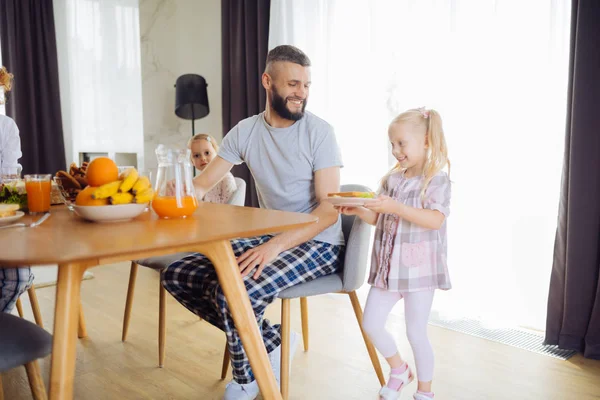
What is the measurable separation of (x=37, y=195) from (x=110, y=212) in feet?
1.19

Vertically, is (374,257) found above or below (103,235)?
below

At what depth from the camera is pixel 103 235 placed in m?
1.12

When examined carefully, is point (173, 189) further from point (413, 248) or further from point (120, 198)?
point (413, 248)

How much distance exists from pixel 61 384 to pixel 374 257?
103cm

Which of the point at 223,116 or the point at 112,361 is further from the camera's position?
the point at 223,116

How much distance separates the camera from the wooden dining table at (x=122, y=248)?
977 millimetres

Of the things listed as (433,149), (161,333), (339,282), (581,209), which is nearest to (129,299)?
(161,333)

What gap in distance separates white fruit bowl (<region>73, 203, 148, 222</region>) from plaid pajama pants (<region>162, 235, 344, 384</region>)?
0.39m

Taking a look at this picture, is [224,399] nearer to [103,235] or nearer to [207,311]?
[207,311]

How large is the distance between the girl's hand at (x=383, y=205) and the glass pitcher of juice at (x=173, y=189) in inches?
18.9

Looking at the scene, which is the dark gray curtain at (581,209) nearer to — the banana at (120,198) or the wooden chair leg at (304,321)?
the wooden chair leg at (304,321)

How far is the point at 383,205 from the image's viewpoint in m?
1.49

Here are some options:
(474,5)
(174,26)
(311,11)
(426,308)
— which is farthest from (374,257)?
(174,26)

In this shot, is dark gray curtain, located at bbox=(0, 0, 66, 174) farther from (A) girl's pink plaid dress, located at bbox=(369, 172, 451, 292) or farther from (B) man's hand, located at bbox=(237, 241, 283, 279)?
(A) girl's pink plaid dress, located at bbox=(369, 172, 451, 292)
